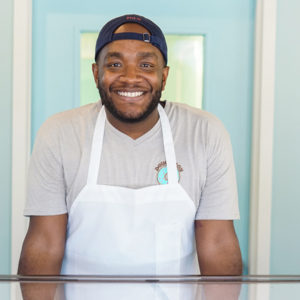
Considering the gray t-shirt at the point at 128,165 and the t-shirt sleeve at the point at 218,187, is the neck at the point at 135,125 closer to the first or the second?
the gray t-shirt at the point at 128,165

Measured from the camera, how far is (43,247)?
118cm

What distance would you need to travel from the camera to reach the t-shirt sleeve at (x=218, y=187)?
1.21 m

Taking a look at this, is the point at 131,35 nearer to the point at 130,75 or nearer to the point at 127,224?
the point at 130,75

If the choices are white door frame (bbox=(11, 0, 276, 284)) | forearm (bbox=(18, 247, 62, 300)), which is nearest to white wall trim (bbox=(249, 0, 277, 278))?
white door frame (bbox=(11, 0, 276, 284))

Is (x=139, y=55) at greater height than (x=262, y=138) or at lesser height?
greater

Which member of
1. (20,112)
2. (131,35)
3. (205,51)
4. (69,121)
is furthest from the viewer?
(205,51)

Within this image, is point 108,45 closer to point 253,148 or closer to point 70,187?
point 70,187

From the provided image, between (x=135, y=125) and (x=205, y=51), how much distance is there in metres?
0.84

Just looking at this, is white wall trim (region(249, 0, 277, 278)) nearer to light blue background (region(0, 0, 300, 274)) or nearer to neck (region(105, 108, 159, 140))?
light blue background (region(0, 0, 300, 274))

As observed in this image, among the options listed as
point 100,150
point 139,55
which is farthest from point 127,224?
point 139,55

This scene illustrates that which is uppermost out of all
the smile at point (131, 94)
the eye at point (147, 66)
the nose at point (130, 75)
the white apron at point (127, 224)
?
the eye at point (147, 66)

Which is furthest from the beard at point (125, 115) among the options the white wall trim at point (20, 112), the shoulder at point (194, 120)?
the white wall trim at point (20, 112)

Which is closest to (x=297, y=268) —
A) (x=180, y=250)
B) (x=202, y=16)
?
(x=180, y=250)

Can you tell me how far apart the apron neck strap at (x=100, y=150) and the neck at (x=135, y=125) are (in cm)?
2
